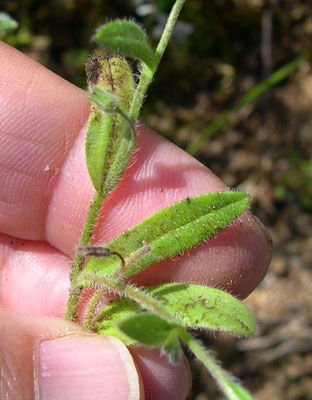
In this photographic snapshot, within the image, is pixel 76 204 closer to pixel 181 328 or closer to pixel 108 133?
pixel 108 133

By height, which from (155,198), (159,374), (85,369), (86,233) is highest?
(155,198)

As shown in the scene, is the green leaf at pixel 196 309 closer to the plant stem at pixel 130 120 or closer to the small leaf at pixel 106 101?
the plant stem at pixel 130 120

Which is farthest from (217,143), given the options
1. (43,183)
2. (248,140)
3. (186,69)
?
(43,183)

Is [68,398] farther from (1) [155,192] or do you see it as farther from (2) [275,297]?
(2) [275,297]

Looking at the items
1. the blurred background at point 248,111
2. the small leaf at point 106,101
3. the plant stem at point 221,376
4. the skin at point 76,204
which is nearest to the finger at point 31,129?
the skin at point 76,204

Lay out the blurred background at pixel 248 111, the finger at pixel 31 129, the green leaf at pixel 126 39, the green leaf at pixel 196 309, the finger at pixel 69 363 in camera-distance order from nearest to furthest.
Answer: the green leaf at pixel 126 39
the green leaf at pixel 196 309
the finger at pixel 69 363
the finger at pixel 31 129
the blurred background at pixel 248 111

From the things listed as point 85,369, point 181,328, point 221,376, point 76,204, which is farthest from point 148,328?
point 76,204
